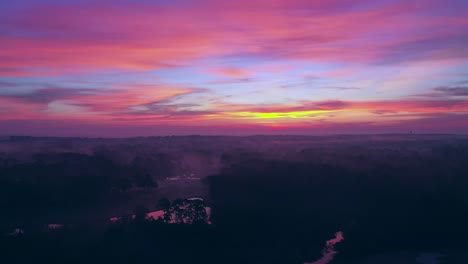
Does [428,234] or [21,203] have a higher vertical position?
A: [21,203]

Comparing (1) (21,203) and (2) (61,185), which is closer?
(1) (21,203)

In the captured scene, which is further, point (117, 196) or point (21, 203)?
point (117, 196)

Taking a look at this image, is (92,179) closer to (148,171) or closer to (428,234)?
(148,171)


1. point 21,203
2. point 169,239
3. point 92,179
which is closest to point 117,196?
point 92,179

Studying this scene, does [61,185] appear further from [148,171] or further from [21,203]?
[148,171]

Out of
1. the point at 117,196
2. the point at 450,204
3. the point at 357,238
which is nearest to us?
the point at 357,238

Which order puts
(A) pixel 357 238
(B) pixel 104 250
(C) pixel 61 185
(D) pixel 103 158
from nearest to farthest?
(B) pixel 104 250 < (A) pixel 357 238 < (C) pixel 61 185 < (D) pixel 103 158

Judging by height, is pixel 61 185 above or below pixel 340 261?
above

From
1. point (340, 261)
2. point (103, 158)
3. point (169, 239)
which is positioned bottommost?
point (340, 261)

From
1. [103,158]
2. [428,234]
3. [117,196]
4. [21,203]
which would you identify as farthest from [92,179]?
[428,234]
